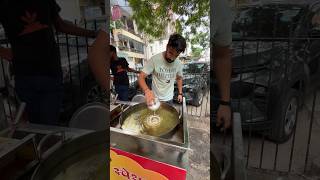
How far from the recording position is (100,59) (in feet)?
2.52

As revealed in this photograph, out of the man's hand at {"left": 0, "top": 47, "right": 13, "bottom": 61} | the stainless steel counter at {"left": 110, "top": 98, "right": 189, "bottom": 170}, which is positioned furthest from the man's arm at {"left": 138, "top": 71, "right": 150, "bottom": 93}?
the man's hand at {"left": 0, "top": 47, "right": 13, "bottom": 61}

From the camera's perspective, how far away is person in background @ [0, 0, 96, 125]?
0.73 meters

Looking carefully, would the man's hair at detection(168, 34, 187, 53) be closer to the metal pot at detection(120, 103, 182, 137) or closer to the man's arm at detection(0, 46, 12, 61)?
the metal pot at detection(120, 103, 182, 137)

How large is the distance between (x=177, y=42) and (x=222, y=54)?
0.18 meters

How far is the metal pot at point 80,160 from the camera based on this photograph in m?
0.87

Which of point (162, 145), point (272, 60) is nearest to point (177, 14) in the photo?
point (162, 145)

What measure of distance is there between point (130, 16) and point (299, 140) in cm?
78

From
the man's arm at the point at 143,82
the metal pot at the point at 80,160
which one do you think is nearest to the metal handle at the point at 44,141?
the metal pot at the point at 80,160

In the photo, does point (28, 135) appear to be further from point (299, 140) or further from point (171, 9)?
point (299, 140)

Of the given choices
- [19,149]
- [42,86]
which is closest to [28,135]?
[19,149]

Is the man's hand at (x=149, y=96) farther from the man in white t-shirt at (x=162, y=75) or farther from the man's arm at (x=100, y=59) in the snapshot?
the man's arm at (x=100, y=59)

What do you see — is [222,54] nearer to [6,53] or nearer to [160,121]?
[160,121]

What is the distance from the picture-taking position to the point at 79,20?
77cm

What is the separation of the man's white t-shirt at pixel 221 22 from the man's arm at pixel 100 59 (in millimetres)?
259
